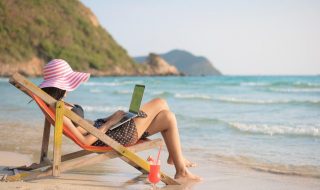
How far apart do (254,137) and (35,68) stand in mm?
70599

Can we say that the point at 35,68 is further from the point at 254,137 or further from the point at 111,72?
the point at 254,137

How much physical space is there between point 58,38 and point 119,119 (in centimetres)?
8480

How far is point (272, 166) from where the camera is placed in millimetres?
6242

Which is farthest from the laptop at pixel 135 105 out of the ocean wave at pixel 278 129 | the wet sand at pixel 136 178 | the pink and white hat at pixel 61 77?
the ocean wave at pixel 278 129

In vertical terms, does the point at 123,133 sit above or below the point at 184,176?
above

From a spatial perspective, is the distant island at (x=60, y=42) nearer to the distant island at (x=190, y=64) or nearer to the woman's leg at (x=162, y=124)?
the woman's leg at (x=162, y=124)

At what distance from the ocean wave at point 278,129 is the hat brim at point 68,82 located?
5336 mm

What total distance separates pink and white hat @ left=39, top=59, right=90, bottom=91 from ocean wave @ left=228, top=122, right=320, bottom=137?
535 cm

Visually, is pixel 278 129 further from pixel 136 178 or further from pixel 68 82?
pixel 68 82

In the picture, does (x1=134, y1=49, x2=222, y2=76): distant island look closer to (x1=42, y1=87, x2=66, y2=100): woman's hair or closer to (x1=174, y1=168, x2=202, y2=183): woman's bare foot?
(x1=174, y1=168, x2=202, y2=183): woman's bare foot

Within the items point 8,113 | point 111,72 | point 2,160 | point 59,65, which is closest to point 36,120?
point 8,113

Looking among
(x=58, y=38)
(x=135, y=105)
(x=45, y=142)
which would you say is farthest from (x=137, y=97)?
(x=58, y=38)

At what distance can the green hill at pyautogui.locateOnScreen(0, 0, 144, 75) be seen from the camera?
77125 mm

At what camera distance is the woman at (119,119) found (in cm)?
466
